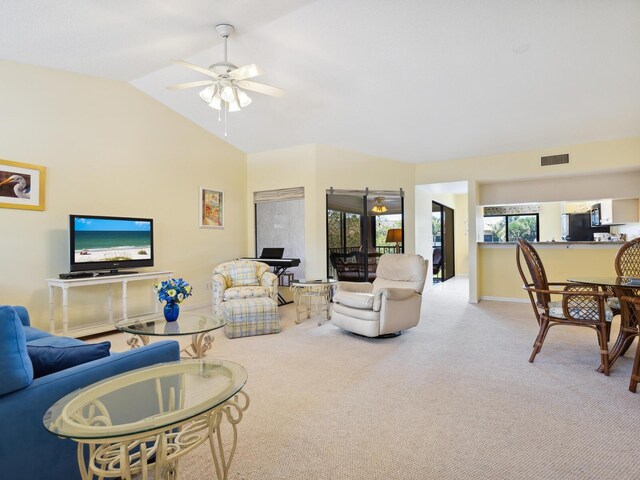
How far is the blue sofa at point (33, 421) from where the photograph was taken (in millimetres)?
1224

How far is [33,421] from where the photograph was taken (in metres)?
1.29

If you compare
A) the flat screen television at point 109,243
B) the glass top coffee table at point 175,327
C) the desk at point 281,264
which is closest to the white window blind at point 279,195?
the desk at point 281,264

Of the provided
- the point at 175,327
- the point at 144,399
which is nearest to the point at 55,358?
the point at 144,399

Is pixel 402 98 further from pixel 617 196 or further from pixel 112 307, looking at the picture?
pixel 112 307

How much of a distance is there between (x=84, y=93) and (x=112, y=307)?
2701mm

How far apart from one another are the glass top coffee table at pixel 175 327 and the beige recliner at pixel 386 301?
1509 millimetres

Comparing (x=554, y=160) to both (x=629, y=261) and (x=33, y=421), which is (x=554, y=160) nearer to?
(x=629, y=261)

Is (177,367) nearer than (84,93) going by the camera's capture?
Yes

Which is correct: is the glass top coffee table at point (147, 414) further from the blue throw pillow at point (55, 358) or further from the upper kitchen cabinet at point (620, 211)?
the upper kitchen cabinet at point (620, 211)

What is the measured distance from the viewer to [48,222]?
4062mm

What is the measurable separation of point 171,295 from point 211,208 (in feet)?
10.6

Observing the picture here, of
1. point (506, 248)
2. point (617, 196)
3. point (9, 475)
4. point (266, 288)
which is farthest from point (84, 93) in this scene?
point (617, 196)

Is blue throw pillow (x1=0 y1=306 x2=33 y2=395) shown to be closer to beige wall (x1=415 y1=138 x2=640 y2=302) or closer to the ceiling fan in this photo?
the ceiling fan

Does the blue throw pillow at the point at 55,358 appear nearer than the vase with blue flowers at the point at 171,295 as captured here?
Yes
